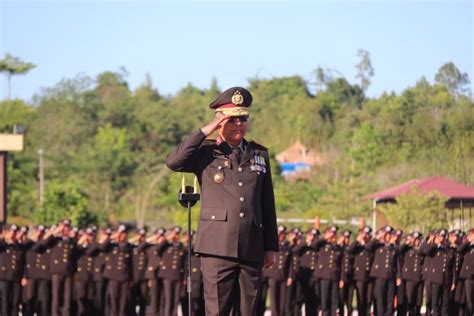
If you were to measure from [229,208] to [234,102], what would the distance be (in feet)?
2.30

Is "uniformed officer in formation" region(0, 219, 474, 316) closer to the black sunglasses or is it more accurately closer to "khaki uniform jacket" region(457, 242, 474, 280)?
"khaki uniform jacket" region(457, 242, 474, 280)

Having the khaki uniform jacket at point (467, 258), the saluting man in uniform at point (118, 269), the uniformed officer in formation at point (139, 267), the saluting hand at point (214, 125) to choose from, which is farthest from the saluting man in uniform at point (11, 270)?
the saluting hand at point (214, 125)

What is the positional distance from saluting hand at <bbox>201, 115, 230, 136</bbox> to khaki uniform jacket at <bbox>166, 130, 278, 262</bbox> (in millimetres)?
184

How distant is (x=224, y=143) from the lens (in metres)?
8.34

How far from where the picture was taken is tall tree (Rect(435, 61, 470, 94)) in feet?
95.5

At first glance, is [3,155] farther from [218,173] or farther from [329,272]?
[218,173]

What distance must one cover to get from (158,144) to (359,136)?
27.8 metres

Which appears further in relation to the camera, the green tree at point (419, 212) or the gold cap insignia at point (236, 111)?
the green tree at point (419, 212)

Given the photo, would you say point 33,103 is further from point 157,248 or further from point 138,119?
point 157,248

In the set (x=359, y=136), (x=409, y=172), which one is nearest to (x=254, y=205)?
(x=409, y=172)

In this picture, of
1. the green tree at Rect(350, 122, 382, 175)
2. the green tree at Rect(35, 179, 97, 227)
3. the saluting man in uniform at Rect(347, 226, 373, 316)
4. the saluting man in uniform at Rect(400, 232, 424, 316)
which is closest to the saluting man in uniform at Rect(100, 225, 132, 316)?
the saluting man in uniform at Rect(347, 226, 373, 316)

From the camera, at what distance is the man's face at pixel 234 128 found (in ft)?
26.9

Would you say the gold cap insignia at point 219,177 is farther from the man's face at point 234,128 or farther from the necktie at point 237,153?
the man's face at point 234,128

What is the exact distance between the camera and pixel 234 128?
27.0ft
